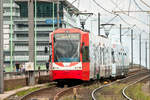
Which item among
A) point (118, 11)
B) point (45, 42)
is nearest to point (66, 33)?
point (118, 11)

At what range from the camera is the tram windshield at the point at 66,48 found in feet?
82.7

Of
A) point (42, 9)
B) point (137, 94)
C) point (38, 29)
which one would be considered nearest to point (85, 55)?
point (137, 94)

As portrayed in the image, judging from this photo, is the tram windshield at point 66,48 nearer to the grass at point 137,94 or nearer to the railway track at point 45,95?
the railway track at point 45,95

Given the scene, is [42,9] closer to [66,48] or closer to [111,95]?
[66,48]

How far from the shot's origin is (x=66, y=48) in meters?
25.2

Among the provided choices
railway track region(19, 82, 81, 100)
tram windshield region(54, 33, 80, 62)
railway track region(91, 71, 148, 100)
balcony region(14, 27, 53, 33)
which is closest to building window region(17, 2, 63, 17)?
balcony region(14, 27, 53, 33)

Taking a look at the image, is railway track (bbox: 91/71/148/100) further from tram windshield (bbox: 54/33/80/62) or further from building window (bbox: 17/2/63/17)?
building window (bbox: 17/2/63/17)

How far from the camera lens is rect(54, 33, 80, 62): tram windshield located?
25.2 meters

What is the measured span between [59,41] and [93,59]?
11.7 ft

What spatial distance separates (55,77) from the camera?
2552cm

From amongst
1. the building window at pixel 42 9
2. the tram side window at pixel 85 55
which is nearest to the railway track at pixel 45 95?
the tram side window at pixel 85 55

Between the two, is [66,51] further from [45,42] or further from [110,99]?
[45,42]

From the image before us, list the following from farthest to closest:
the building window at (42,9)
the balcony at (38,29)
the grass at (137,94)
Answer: the balcony at (38,29) → the building window at (42,9) → the grass at (137,94)

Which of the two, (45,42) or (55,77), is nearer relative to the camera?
(55,77)
